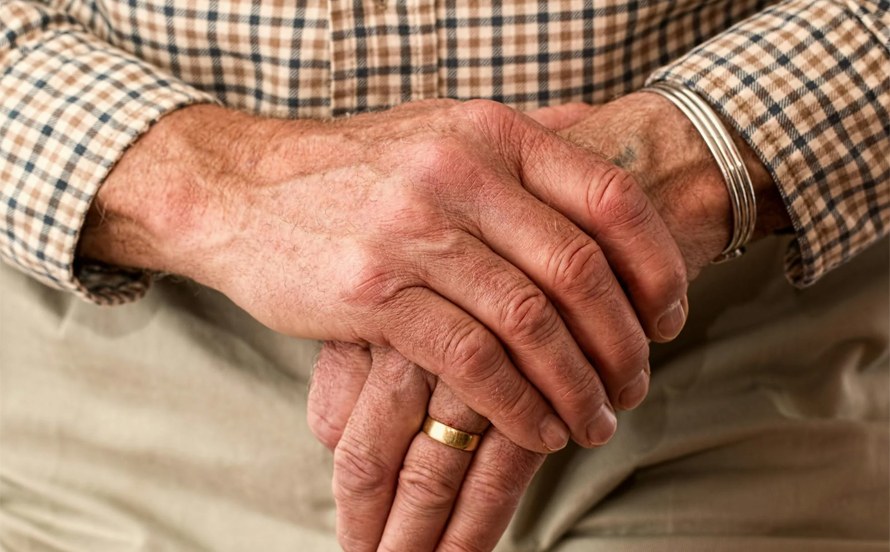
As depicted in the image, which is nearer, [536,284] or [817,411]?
[536,284]

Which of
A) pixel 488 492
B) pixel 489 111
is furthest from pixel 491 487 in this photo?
pixel 489 111

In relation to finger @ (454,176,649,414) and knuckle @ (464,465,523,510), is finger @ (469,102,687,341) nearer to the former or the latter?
finger @ (454,176,649,414)

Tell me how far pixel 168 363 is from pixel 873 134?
82 centimetres

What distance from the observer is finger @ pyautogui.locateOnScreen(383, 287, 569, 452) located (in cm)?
85

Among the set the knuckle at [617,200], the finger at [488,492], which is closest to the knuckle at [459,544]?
the finger at [488,492]

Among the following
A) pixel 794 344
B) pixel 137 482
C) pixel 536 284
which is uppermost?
pixel 536 284

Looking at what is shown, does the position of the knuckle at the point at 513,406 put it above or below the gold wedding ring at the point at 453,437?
above

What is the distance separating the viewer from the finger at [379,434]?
0.92 meters

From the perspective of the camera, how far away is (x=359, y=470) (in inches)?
36.2

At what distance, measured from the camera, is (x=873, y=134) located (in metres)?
1.00

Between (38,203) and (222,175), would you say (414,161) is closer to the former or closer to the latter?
(222,175)

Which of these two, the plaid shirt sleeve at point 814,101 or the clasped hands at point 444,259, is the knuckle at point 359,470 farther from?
the plaid shirt sleeve at point 814,101

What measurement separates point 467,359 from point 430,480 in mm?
135

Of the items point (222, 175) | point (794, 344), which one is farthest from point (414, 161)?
point (794, 344)
